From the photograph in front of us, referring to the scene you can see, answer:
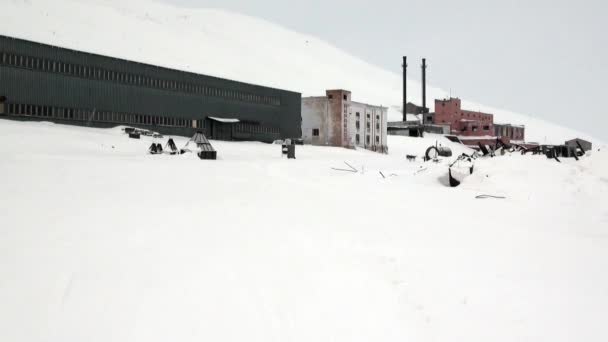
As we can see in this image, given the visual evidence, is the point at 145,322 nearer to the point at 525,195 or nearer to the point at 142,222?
the point at 142,222

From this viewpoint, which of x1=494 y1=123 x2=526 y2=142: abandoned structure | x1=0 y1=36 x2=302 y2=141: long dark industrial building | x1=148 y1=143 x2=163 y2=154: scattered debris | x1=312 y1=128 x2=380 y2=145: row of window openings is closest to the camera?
x1=148 y1=143 x2=163 y2=154: scattered debris

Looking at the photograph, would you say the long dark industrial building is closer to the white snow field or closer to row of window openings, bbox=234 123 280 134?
row of window openings, bbox=234 123 280 134

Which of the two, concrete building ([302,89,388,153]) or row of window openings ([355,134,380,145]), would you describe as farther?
row of window openings ([355,134,380,145])

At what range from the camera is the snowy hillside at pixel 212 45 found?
94250mm

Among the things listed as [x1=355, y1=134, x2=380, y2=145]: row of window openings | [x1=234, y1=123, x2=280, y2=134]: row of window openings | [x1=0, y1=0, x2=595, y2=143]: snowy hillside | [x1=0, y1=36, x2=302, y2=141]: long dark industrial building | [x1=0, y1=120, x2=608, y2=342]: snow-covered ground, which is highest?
[x1=0, y1=0, x2=595, y2=143]: snowy hillside

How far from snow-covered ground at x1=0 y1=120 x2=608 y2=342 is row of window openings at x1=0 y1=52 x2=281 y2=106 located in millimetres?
20842

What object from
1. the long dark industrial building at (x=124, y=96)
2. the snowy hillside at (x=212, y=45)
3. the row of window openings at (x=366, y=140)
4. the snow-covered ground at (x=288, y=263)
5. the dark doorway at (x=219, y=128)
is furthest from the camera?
the snowy hillside at (x=212, y=45)

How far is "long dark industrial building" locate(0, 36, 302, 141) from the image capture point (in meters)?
32.6

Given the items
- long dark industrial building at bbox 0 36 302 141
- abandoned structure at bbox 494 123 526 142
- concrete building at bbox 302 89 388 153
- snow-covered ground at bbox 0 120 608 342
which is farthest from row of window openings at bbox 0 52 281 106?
abandoned structure at bbox 494 123 526 142

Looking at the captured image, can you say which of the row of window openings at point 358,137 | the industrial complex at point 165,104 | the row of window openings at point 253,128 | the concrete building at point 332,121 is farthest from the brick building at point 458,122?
the row of window openings at point 253,128

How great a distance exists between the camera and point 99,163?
18.2m

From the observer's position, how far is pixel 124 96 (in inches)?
1518

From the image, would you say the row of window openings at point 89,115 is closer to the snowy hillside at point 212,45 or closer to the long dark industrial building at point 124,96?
the long dark industrial building at point 124,96

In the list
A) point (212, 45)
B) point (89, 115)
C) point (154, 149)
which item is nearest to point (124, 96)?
point (89, 115)
